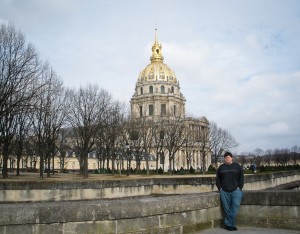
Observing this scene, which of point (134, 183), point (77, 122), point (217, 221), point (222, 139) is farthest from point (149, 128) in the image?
point (217, 221)

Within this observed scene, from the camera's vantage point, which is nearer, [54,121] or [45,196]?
[45,196]

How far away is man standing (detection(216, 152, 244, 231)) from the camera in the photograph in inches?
305

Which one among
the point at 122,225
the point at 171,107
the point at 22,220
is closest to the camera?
the point at 22,220

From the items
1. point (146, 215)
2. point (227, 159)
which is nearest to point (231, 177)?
point (227, 159)

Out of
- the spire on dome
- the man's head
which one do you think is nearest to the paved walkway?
the man's head

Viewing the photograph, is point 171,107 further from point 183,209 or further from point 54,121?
point 183,209

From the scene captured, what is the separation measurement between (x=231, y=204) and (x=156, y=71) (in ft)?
381

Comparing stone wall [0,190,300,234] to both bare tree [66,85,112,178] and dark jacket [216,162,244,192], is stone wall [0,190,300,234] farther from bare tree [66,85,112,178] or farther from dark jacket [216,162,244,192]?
bare tree [66,85,112,178]

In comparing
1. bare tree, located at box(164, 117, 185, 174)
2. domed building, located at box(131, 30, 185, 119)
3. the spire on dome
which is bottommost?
bare tree, located at box(164, 117, 185, 174)

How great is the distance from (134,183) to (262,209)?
1267 centimetres

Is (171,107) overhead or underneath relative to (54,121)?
overhead

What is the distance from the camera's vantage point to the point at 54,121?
122 feet

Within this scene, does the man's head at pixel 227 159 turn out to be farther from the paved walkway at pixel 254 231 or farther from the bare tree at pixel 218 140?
the bare tree at pixel 218 140

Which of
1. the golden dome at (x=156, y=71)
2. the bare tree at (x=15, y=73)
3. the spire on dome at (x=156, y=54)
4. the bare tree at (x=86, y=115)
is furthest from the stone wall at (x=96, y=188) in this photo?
the spire on dome at (x=156, y=54)
